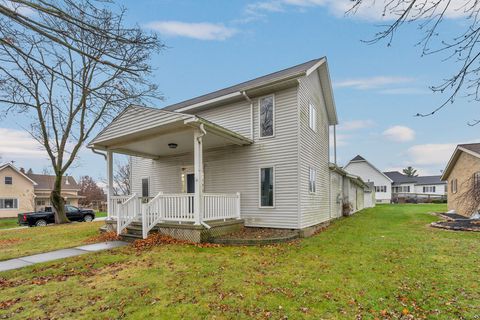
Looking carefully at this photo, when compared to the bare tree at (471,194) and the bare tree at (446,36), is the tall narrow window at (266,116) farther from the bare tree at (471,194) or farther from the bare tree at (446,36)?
the bare tree at (471,194)

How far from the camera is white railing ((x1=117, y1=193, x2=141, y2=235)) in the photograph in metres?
9.70

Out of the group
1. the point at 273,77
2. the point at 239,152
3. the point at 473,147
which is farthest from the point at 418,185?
the point at 239,152

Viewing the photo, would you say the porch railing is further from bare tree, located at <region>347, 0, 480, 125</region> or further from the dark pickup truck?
the dark pickup truck

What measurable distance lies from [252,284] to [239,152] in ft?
22.4

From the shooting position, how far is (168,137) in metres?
9.64

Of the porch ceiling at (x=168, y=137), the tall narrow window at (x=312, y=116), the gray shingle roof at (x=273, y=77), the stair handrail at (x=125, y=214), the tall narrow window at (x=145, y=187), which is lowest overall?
the stair handrail at (x=125, y=214)

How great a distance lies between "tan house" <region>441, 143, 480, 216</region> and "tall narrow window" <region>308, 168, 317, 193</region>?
9.15 meters

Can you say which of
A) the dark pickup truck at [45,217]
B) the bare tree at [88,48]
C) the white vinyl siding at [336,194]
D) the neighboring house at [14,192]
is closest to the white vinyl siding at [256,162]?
the bare tree at [88,48]

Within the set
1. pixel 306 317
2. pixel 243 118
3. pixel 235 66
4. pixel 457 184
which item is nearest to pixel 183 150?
pixel 243 118

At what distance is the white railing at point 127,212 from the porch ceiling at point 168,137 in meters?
2.19

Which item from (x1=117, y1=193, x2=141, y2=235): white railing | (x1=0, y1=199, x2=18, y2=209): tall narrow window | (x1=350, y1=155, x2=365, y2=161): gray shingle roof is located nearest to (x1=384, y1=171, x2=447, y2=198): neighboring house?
(x1=350, y1=155, x2=365, y2=161): gray shingle roof

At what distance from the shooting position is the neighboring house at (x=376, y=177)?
145 ft

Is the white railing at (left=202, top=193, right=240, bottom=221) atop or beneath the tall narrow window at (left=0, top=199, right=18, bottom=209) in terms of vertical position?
atop

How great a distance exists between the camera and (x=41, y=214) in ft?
63.5
